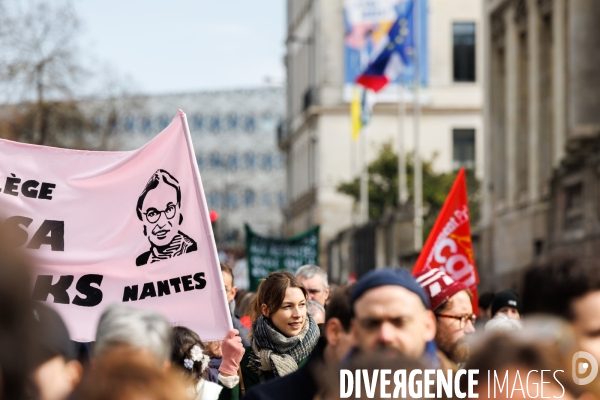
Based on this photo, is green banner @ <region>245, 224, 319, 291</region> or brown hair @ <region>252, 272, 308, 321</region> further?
green banner @ <region>245, 224, 319, 291</region>

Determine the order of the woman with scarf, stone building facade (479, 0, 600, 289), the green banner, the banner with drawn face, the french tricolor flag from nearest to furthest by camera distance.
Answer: the banner with drawn face < the woman with scarf < the green banner < stone building facade (479, 0, 600, 289) < the french tricolor flag

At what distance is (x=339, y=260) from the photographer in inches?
2234

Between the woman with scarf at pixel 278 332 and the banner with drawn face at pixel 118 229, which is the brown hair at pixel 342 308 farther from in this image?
the woman with scarf at pixel 278 332

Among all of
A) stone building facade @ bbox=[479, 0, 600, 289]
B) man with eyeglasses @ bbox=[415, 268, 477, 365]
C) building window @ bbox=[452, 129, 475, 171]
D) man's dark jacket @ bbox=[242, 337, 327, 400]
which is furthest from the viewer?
building window @ bbox=[452, 129, 475, 171]

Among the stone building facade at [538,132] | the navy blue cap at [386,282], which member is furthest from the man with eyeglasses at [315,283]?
the stone building facade at [538,132]

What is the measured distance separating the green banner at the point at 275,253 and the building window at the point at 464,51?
164ft

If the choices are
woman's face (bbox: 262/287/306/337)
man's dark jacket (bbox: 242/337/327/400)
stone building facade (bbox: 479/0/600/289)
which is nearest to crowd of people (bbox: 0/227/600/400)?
man's dark jacket (bbox: 242/337/327/400)

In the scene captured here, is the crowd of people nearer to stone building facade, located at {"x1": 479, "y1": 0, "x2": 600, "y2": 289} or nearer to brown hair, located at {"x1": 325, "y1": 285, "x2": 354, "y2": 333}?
brown hair, located at {"x1": 325, "y1": 285, "x2": 354, "y2": 333}

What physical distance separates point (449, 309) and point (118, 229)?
2.44 m

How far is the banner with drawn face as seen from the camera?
26.1ft

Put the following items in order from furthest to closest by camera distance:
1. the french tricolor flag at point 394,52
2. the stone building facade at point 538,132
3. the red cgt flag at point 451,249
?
the french tricolor flag at point 394,52 < the stone building facade at point 538,132 < the red cgt flag at point 451,249

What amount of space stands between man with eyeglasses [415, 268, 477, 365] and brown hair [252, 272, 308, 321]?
4.56 ft

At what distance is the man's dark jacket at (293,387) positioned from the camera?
17.2ft

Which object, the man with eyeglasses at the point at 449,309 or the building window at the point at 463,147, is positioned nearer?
the man with eyeglasses at the point at 449,309
